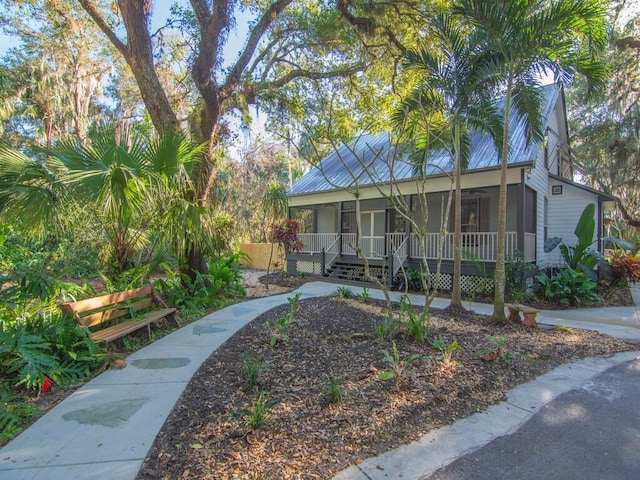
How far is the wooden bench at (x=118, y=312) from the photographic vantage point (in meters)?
4.49

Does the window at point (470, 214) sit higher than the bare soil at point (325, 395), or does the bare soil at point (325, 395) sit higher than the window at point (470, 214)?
the window at point (470, 214)

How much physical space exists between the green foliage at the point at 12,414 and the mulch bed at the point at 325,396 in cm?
118

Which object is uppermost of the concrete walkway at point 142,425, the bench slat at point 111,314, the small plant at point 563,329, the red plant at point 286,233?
the red plant at point 286,233

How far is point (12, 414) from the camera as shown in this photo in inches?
120

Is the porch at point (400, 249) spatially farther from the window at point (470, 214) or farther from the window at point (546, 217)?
the window at point (546, 217)

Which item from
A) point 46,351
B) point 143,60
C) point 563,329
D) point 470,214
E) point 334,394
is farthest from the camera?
point 470,214

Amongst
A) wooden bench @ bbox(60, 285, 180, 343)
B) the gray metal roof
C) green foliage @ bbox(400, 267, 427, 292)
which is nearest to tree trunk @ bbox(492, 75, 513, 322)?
the gray metal roof

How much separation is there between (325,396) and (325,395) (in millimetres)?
10

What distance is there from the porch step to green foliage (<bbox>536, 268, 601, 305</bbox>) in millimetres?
5209

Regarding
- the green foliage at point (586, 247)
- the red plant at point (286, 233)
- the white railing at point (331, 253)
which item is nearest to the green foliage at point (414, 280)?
the white railing at point (331, 253)

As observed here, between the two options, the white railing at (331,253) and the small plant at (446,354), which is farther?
the white railing at (331,253)

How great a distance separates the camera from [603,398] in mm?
3773

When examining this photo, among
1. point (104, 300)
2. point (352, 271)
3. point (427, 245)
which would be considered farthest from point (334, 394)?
point (352, 271)

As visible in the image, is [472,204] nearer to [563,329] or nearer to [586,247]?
[586,247]
